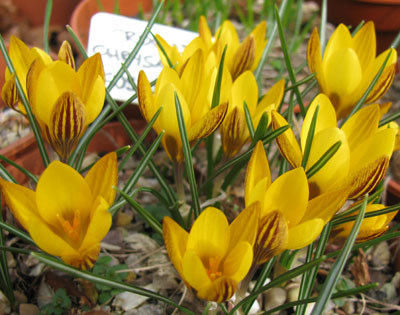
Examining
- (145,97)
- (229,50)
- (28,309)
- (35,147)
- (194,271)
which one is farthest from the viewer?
(35,147)

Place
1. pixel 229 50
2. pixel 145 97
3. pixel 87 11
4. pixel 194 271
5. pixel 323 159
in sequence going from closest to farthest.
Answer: pixel 194 271 → pixel 323 159 → pixel 145 97 → pixel 229 50 → pixel 87 11

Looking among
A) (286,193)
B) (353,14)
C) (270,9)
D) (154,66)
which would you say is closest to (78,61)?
(154,66)

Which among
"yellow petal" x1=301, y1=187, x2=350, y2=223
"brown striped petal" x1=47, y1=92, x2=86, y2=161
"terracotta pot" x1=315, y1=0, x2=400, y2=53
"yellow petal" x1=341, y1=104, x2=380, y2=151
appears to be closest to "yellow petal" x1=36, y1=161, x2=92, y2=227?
"brown striped petal" x1=47, y1=92, x2=86, y2=161

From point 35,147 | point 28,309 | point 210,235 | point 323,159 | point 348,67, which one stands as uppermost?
point 348,67

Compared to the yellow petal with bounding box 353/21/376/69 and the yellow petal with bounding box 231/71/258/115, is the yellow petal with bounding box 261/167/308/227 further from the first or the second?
the yellow petal with bounding box 353/21/376/69

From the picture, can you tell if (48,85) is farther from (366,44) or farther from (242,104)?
(366,44)

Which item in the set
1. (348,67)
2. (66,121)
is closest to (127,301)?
(66,121)

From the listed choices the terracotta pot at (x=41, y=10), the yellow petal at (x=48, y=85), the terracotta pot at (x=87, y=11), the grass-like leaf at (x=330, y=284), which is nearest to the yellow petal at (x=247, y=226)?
the grass-like leaf at (x=330, y=284)

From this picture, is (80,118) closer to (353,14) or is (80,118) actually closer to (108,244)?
(108,244)
